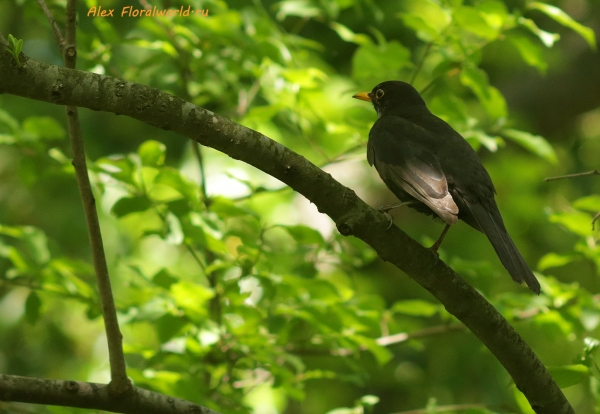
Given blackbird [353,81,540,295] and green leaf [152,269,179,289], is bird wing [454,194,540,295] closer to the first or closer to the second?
blackbird [353,81,540,295]

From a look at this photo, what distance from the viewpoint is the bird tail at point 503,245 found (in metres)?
3.21

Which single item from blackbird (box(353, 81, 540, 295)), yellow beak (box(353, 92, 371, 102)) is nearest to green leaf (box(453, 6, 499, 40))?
blackbird (box(353, 81, 540, 295))

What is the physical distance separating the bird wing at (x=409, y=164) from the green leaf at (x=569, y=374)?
41.6 inches

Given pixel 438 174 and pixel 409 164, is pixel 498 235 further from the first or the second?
pixel 409 164

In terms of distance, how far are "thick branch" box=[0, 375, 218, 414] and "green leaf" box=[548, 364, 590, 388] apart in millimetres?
1407

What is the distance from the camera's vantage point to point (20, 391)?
230 centimetres

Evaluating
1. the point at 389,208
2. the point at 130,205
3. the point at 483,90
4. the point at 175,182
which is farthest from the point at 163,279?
the point at 483,90

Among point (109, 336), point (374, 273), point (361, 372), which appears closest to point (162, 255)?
point (374, 273)

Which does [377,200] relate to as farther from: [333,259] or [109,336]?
[109,336]

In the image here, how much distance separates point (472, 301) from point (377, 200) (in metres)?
5.03

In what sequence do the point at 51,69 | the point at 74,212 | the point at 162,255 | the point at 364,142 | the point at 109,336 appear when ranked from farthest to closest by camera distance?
the point at 162,255
the point at 74,212
the point at 364,142
the point at 109,336
the point at 51,69

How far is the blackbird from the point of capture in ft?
12.0

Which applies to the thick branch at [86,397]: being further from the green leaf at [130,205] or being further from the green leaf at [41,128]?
the green leaf at [41,128]

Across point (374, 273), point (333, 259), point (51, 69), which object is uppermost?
point (374, 273)
